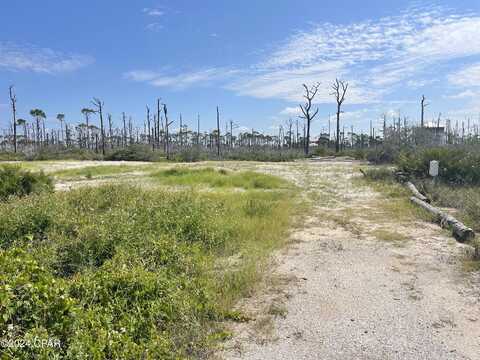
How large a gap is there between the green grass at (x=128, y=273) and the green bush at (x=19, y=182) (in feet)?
8.69

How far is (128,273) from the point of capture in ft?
11.3

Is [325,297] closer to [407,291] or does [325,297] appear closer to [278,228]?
[407,291]

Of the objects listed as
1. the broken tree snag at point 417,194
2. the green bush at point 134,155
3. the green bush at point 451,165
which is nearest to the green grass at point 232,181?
the broken tree snag at point 417,194

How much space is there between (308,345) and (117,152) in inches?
1478

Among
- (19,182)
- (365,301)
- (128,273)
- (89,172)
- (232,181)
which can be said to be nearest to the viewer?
(128,273)

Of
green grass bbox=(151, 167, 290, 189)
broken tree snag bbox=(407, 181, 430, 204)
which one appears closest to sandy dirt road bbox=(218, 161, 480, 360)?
broken tree snag bbox=(407, 181, 430, 204)

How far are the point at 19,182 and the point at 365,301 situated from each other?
368 inches

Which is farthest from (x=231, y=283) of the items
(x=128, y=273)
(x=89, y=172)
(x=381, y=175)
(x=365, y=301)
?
(x=89, y=172)

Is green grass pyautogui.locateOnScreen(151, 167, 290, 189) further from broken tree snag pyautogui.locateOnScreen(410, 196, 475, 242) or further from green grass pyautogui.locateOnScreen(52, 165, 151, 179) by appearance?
broken tree snag pyautogui.locateOnScreen(410, 196, 475, 242)

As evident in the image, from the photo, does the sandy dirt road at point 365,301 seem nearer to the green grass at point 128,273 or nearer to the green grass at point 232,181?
the green grass at point 128,273

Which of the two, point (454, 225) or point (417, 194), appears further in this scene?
point (417, 194)

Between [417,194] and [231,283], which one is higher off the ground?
[417,194]

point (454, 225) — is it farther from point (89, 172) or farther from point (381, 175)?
point (89, 172)

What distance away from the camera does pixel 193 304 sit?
3.49 metres
